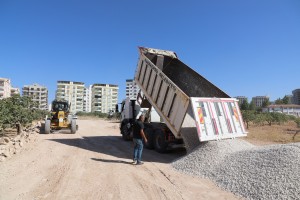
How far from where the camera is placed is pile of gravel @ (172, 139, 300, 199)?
613cm

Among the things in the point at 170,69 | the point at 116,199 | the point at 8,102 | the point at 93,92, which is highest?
the point at 93,92

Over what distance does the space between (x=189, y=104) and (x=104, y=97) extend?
414 feet

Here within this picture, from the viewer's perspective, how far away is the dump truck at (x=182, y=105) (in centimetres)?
962

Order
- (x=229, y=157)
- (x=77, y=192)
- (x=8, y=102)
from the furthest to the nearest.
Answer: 1. (x=8, y=102)
2. (x=229, y=157)
3. (x=77, y=192)

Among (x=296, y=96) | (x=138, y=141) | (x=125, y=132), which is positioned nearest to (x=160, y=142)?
(x=138, y=141)

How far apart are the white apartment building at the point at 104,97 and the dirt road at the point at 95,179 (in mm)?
121109

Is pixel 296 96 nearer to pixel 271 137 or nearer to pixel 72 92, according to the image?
pixel 72 92

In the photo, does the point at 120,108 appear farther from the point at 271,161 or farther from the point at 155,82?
the point at 271,161

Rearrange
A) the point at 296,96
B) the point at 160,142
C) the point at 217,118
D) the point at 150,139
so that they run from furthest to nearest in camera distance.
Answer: the point at 296,96, the point at 150,139, the point at 160,142, the point at 217,118

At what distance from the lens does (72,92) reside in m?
129

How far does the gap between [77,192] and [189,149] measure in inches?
200

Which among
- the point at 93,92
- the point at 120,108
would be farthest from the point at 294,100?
the point at 120,108

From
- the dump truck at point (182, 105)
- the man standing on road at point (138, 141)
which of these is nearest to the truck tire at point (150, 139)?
the dump truck at point (182, 105)

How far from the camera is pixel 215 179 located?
742 cm
